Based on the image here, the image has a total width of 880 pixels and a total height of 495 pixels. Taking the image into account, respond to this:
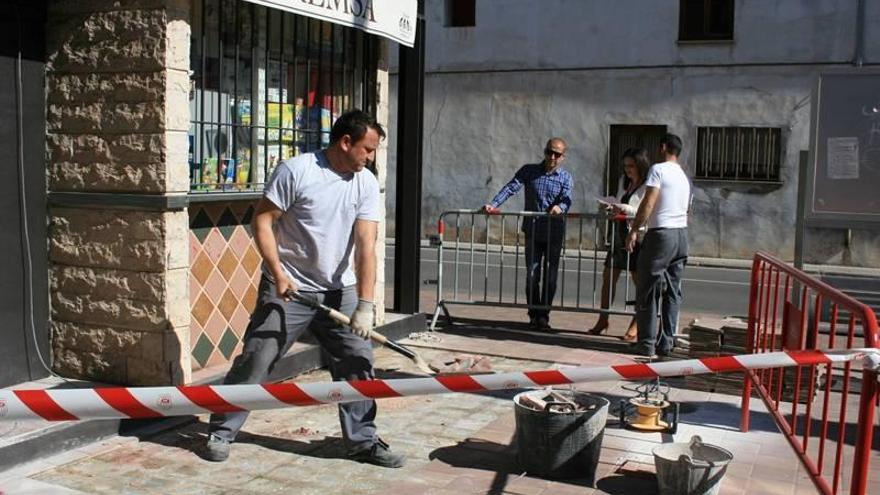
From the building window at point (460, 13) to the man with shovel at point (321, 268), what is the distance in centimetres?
1726

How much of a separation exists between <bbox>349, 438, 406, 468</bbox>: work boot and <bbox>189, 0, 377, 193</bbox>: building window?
2278 mm

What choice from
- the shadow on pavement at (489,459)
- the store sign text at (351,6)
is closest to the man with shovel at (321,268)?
the shadow on pavement at (489,459)

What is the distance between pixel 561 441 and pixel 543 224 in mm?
4435

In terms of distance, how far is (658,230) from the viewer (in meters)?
7.92

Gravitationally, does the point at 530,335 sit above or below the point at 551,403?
below

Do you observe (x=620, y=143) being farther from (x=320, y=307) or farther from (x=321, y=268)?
(x=320, y=307)

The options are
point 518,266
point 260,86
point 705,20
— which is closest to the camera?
point 260,86

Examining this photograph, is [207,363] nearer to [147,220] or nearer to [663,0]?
[147,220]

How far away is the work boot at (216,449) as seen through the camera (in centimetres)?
512

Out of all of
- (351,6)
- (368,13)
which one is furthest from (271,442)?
(368,13)

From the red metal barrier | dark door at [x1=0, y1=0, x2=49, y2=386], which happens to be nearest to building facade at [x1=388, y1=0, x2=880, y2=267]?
the red metal barrier

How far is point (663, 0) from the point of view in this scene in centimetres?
2008

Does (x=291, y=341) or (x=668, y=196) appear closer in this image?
(x=291, y=341)

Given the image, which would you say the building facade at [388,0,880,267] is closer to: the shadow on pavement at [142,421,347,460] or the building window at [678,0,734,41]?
the building window at [678,0,734,41]
